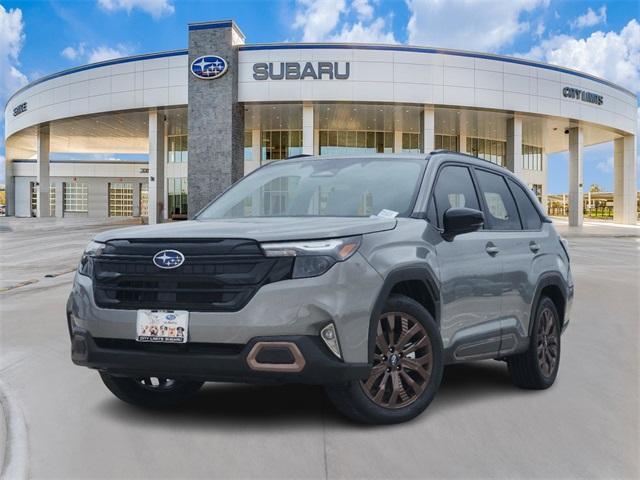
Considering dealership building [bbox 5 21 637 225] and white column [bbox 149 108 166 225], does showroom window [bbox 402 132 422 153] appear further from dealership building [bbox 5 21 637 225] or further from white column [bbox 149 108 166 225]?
white column [bbox 149 108 166 225]

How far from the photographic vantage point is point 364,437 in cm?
453

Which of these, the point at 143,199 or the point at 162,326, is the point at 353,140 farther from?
the point at 162,326

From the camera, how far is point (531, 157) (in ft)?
230

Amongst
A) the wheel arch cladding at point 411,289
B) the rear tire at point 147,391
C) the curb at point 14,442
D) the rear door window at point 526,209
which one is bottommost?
the curb at point 14,442

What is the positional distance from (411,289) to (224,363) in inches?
56.8

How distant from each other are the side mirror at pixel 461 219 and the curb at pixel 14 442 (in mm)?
3014

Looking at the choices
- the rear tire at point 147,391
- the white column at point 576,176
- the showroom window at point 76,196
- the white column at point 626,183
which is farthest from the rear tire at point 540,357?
the showroom window at point 76,196

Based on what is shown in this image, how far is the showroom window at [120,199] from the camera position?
79.6 m

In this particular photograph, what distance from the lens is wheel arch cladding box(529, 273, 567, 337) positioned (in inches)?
244

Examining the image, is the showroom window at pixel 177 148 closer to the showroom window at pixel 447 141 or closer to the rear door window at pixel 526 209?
the showroom window at pixel 447 141

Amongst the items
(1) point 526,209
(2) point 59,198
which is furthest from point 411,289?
(2) point 59,198

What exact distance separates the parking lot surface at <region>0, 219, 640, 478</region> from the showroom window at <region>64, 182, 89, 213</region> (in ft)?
248

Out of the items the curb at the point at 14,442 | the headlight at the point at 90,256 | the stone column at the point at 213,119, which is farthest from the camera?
the stone column at the point at 213,119

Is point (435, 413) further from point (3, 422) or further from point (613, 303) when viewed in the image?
point (613, 303)
